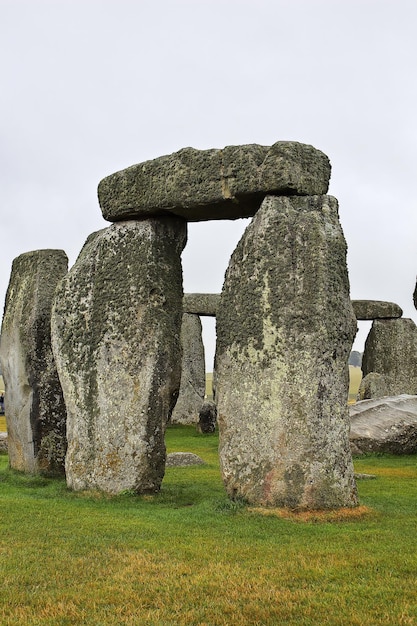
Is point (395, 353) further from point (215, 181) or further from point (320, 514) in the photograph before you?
point (320, 514)

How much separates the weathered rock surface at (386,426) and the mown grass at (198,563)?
5.03 metres

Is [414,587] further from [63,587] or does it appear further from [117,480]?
[117,480]

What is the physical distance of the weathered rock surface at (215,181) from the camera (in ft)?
27.5

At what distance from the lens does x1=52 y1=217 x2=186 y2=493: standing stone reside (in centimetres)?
920

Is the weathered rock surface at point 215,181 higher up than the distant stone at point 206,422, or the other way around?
the weathered rock surface at point 215,181

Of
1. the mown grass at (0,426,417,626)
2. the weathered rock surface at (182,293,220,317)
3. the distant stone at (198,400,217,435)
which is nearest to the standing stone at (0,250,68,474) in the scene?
the mown grass at (0,426,417,626)

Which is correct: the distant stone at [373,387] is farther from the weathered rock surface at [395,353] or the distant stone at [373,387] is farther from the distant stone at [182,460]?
the distant stone at [182,460]

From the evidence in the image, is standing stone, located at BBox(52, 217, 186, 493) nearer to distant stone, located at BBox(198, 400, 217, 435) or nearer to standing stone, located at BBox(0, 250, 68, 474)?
standing stone, located at BBox(0, 250, 68, 474)

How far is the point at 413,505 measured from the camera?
8.68m

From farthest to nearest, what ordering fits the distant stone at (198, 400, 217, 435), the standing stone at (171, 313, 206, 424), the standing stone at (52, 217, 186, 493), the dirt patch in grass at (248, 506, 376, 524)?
the standing stone at (171, 313, 206, 424) → the distant stone at (198, 400, 217, 435) → the standing stone at (52, 217, 186, 493) → the dirt patch in grass at (248, 506, 376, 524)

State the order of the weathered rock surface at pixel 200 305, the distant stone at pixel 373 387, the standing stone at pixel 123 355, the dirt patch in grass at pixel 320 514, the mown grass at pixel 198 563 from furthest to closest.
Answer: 1. the weathered rock surface at pixel 200 305
2. the distant stone at pixel 373 387
3. the standing stone at pixel 123 355
4. the dirt patch in grass at pixel 320 514
5. the mown grass at pixel 198 563

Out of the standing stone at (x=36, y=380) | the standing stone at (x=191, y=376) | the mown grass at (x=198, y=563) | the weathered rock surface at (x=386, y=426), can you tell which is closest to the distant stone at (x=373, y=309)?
the standing stone at (x=191, y=376)

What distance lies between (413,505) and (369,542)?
2302 millimetres

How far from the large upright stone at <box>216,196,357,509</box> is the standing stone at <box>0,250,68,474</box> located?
3.56 metres
